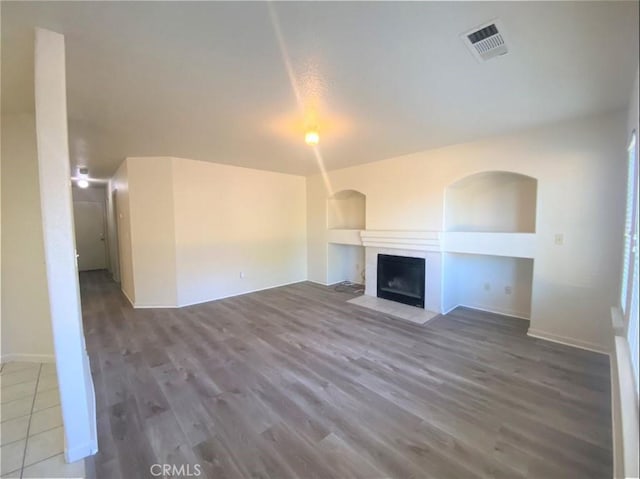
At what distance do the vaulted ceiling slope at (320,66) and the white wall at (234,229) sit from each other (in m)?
1.56

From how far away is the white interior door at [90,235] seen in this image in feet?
26.8

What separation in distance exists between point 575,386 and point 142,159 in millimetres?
6078

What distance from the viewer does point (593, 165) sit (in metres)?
2.92

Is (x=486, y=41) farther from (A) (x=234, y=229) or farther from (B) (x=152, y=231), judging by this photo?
(B) (x=152, y=231)

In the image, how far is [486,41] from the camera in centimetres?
167

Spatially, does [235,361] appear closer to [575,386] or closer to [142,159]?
[575,386]

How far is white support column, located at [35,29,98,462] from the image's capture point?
1.55 m

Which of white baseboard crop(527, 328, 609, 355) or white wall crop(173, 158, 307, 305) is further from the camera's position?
white wall crop(173, 158, 307, 305)

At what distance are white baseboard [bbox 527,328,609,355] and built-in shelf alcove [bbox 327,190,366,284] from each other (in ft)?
11.0

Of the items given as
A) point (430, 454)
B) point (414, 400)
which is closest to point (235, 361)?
point (414, 400)

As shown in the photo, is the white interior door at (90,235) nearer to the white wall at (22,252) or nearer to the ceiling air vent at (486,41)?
the white wall at (22,252)

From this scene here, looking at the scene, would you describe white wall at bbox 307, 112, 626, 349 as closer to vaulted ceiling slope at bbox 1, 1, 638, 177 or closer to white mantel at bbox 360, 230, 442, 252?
vaulted ceiling slope at bbox 1, 1, 638, 177

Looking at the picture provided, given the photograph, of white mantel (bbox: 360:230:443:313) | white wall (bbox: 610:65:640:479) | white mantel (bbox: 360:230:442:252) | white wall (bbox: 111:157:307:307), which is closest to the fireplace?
white mantel (bbox: 360:230:443:313)

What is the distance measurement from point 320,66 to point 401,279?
3736mm
